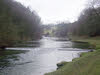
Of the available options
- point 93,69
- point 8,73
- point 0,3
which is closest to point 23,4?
point 0,3

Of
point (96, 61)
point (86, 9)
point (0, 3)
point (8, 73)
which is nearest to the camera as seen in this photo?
point (96, 61)

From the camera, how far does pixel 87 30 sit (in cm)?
7212

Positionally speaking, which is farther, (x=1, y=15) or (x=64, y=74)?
(x=1, y=15)

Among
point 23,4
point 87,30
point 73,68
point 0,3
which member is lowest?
point 73,68

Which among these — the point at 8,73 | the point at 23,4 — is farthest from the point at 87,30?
the point at 8,73

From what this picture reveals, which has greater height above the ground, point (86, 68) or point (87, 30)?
point (87, 30)

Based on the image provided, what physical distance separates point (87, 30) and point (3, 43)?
4648cm

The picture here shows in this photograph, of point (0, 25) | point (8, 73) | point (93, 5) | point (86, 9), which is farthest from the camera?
point (86, 9)

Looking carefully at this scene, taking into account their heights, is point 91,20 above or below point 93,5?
below

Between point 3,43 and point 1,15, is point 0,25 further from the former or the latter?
point 3,43

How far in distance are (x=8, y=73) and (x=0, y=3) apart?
31163mm

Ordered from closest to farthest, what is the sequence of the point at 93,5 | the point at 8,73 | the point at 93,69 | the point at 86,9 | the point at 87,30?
the point at 93,69
the point at 8,73
the point at 93,5
the point at 86,9
the point at 87,30

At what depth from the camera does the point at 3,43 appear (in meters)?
39.3

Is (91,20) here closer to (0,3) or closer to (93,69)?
(0,3)
